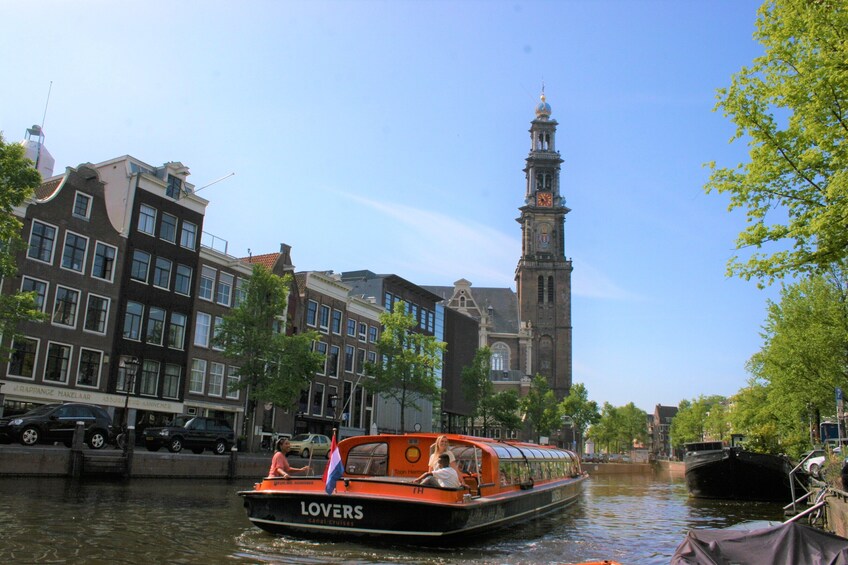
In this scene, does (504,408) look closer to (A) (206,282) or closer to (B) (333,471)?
(A) (206,282)

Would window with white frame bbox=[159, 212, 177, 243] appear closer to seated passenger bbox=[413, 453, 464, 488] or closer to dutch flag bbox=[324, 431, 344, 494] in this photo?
dutch flag bbox=[324, 431, 344, 494]

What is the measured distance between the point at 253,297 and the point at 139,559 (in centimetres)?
2936

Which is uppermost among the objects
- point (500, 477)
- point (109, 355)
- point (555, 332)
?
point (555, 332)

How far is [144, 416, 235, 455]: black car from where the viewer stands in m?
31.0

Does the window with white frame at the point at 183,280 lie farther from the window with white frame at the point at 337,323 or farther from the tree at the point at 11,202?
the tree at the point at 11,202

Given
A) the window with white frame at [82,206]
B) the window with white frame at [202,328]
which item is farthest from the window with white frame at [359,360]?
the window with white frame at [82,206]

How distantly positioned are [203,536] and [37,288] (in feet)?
84.9

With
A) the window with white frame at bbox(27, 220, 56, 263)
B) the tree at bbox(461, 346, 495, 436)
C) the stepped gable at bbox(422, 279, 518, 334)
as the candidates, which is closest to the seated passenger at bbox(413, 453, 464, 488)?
the window with white frame at bbox(27, 220, 56, 263)

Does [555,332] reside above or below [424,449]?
above

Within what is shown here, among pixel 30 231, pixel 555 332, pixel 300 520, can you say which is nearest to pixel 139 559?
pixel 300 520

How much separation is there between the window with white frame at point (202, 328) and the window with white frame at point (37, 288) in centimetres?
1013

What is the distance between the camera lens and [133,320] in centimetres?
3975

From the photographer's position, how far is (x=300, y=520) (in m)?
13.9

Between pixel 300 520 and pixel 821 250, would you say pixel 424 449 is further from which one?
pixel 821 250
